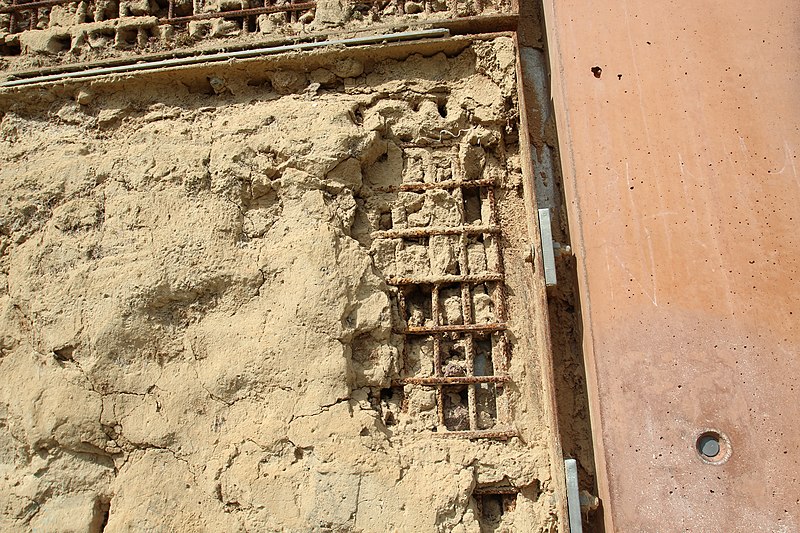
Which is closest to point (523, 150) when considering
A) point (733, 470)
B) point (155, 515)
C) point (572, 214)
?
point (572, 214)

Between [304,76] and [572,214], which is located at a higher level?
[304,76]

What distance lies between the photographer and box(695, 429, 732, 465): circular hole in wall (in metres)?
2.23

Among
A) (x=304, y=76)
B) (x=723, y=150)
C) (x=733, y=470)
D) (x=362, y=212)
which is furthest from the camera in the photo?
(x=304, y=76)

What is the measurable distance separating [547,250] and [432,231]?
45 centimetres

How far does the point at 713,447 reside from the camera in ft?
7.36

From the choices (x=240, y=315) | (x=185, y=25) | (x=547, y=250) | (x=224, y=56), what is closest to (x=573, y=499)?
(x=547, y=250)

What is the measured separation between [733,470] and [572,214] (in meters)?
1.04

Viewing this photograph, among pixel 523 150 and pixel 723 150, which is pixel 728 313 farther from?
pixel 523 150

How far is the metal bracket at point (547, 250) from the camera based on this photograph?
2412mm

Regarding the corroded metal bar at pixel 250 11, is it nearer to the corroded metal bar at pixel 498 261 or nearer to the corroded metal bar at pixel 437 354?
the corroded metal bar at pixel 498 261

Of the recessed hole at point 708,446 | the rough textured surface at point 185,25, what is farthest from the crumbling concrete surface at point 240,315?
the recessed hole at point 708,446

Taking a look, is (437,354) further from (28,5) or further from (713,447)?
(28,5)

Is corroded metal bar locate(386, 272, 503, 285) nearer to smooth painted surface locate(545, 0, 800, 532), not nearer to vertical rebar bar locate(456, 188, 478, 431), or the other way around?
vertical rebar bar locate(456, 188, 478, 431)

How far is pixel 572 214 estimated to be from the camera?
8.48 feet
